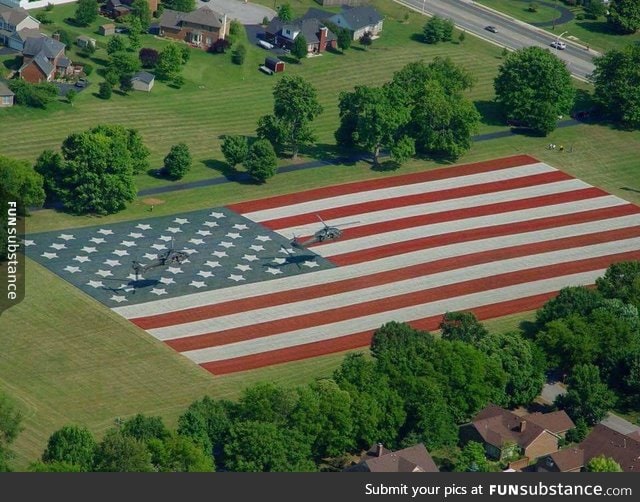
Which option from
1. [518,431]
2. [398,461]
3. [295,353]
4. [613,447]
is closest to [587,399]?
[518,431]

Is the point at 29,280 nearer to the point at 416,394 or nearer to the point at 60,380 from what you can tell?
the point at 60,380

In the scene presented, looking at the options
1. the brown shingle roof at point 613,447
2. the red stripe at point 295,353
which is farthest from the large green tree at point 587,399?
the red stripe at point 295,353

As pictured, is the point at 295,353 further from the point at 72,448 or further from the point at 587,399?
the point at 72,448

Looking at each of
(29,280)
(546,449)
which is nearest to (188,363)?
(29,280)

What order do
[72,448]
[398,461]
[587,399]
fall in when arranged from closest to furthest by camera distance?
[72,448], [398,461], [587,399]

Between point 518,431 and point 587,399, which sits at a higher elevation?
point 587,399
